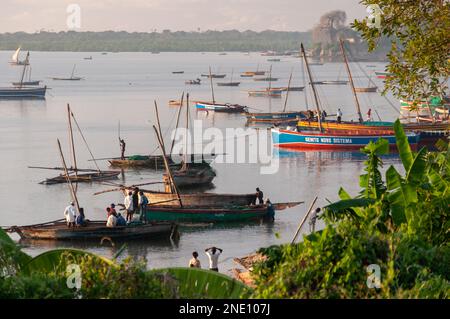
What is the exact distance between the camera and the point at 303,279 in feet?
29.1

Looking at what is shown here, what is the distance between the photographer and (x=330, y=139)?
48.3m

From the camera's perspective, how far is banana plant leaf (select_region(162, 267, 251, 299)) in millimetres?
9500

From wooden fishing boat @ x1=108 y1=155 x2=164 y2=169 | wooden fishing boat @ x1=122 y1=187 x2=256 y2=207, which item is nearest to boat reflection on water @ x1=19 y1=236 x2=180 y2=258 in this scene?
wooden fishing boat @ x1=122 y1=187 x2=256 y2=207

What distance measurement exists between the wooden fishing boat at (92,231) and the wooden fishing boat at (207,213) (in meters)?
2.21

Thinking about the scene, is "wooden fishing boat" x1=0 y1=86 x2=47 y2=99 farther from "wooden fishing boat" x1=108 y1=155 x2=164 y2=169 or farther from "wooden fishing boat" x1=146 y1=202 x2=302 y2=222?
"wooden fishing boat" x1=146 y1=202 x2=302 y2=222

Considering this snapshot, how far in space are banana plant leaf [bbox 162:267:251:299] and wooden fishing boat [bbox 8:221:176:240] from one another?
1547cm

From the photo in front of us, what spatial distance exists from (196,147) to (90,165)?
9.19 metres

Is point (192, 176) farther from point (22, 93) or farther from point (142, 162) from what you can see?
point (22, 93)

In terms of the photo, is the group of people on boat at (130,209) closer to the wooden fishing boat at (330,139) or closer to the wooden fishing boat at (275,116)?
the wooden fishing boat at (330,139)

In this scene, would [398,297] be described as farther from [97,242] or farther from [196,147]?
[196,147]

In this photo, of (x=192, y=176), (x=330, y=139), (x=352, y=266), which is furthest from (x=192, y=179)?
(x=352, y=266)

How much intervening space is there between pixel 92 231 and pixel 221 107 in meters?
49.0

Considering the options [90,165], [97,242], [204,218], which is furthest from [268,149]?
[97,242]

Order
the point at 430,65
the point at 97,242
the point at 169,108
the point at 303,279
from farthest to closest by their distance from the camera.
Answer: the point at 169,108, the point at 97,242, the point at 430,65, the point at 303,279
